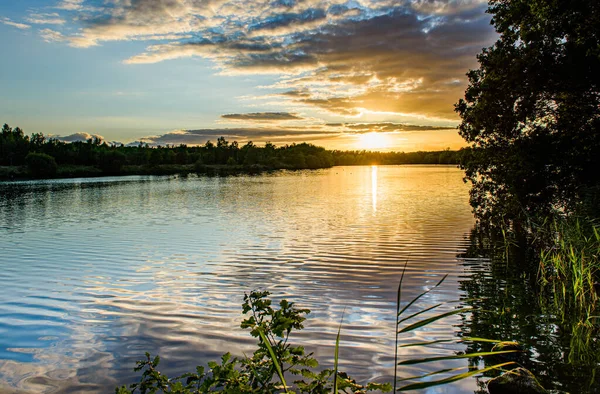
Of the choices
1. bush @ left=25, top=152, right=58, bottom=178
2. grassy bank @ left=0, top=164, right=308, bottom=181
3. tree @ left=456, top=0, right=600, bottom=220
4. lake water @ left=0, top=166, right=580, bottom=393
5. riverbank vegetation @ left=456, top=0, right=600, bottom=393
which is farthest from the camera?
bush @ left=25, top=152, right=58, bottom=178

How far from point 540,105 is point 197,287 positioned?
50.8 ft

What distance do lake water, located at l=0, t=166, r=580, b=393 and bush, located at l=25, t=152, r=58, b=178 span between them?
92.3 metres

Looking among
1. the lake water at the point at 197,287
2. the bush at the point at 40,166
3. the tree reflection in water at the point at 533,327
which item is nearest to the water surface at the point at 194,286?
the lake water at the point at 197,287

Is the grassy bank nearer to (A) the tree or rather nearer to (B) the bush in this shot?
(B) the bush

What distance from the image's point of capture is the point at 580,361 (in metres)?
6.89

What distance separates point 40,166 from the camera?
4218 inches

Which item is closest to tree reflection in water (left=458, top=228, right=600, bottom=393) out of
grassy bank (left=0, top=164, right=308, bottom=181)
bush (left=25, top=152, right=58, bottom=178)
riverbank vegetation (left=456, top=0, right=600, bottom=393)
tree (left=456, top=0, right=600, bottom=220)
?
riverbank vegetation (left=456, top=0, right=600, bottom=393)

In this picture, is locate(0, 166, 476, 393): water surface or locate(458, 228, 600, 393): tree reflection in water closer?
locate(458, 228, 600, 393): tree reflection in water

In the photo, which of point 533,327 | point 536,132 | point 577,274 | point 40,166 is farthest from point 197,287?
point 40,166

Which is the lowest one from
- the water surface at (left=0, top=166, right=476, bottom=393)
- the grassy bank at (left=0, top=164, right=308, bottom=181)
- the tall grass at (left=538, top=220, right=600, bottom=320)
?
the water surface at (left=0, top=166, right=476, bottom=393)

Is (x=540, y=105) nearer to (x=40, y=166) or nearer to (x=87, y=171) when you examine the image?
(x=40, y=166)

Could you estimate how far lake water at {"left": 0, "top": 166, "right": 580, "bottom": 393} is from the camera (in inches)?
284

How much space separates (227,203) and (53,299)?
2739cm

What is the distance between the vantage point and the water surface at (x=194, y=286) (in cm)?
724
